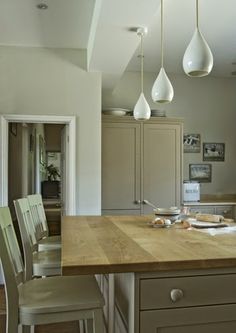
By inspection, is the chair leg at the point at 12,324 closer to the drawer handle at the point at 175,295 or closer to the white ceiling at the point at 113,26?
the drawer handle at the point at 175,295

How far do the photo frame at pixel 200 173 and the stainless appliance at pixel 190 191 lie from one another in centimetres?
58

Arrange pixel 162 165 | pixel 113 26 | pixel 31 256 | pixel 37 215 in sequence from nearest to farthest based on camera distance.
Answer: pixel 31 256
pixel 113 26
pixel 37 215
pixel 162 165

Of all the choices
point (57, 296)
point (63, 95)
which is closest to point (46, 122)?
point (63, 95)

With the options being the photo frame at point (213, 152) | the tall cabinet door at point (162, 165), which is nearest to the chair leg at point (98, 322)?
the tall cabinet door at point (162, 165)

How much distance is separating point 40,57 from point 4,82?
1.75 ft

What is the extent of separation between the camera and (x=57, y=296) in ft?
5.63

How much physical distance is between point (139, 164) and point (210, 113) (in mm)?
1698

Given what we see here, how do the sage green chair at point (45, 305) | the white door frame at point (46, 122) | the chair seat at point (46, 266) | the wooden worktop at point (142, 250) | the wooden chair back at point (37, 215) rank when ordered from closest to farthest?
the wooden worktop at point (142, 250), the sage green chair at point (45, 305), the chair seat at point (46, 266), the wooden chair back at point (37, 215), the white door frame at point (46, 122)

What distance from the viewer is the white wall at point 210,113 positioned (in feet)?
18.3

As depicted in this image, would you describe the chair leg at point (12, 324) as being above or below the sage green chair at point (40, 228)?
below

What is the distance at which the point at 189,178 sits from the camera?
5.57m

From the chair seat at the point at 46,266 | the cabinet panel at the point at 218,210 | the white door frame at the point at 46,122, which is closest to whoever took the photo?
the chair seat at the point at 46,266

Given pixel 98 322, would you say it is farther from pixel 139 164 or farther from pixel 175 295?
pixel 139 164

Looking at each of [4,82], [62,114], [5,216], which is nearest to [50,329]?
[5,216]
